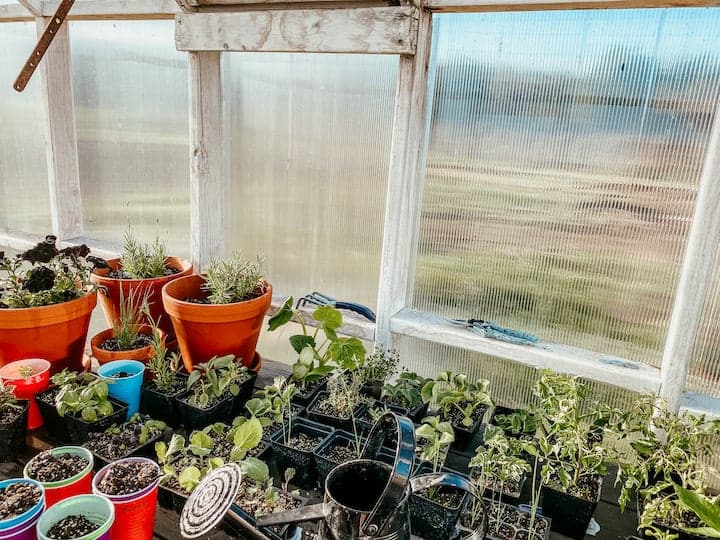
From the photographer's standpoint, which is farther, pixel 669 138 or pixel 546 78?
pixel 546 78

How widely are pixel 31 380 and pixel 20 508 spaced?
657 mm

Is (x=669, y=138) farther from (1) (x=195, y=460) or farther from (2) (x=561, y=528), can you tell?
(1) (x=195, y=460)

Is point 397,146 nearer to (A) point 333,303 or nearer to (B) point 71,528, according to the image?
(A) point 333,303

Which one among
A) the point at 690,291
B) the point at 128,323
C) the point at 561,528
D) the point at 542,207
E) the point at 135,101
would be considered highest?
the point at 135,101

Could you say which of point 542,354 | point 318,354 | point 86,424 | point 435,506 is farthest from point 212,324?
point 542,354

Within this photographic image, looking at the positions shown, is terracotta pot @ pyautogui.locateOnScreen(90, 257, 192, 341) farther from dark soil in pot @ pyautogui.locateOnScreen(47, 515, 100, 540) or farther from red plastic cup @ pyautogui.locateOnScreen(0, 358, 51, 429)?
dark soil in pot @ pyautogui.locateOnScreen(47, 515, 100, 540)

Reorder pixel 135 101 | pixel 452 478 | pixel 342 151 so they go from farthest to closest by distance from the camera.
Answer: pixel 135 101 < pixel 342 151 < pixel 452 478

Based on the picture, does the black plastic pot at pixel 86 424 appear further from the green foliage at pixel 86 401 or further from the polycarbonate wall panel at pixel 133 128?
the polycarbonate wall panel at pixel 133 128

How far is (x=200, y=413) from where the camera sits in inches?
68.7

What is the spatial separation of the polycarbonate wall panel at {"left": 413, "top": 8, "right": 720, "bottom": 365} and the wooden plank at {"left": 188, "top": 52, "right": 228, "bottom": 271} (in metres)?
0.98

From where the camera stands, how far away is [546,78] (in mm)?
1740

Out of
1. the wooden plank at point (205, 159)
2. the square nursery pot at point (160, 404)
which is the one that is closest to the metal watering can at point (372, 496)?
the square nursery pot at point (160, 404)

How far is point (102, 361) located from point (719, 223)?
2124mm

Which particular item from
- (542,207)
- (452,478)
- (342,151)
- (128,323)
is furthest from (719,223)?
(128,323)
